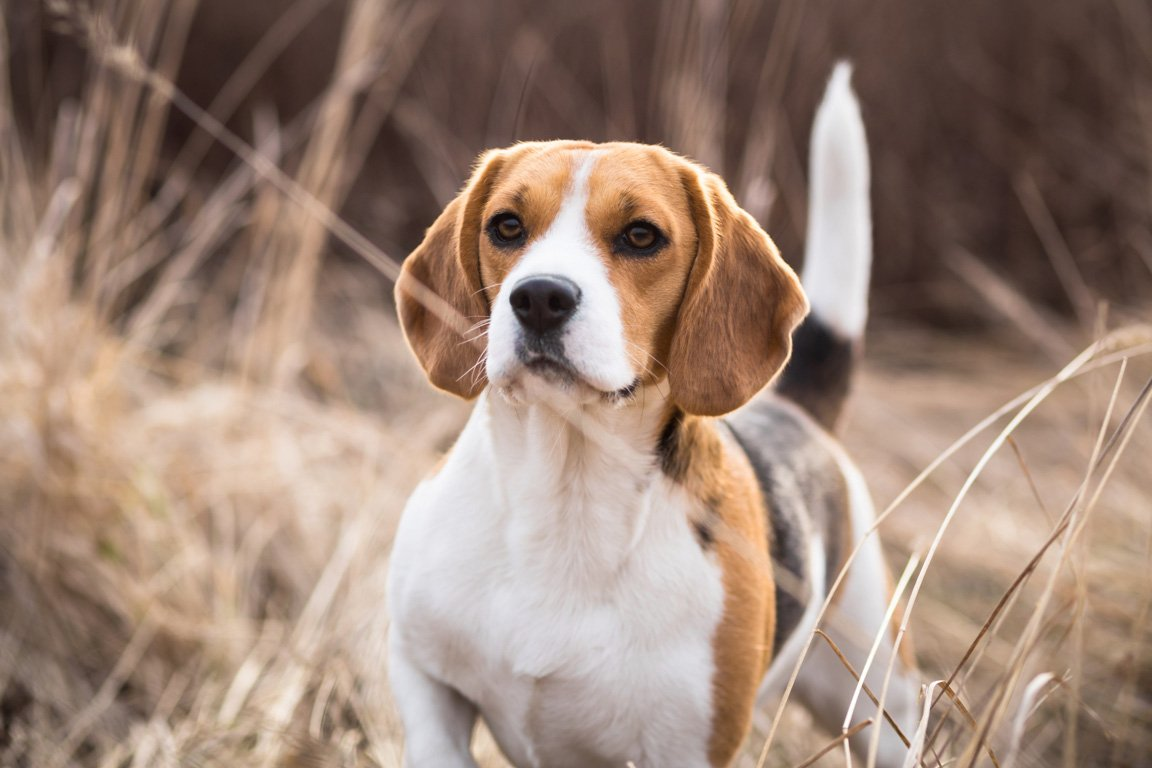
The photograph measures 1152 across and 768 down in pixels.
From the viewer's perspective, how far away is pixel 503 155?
2717 mm

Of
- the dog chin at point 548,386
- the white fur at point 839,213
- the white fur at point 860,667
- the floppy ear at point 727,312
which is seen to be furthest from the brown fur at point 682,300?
the white fur at point 839,213

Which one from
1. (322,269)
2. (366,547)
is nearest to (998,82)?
(322,269)

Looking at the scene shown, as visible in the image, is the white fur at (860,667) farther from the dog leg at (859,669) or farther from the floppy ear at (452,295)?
the floppy ear at (452,295)

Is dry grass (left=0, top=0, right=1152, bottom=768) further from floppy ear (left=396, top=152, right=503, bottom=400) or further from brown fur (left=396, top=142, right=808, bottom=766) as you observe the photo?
brown fur (left=396, top=142, right=808, bottom=766)

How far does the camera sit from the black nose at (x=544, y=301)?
2221mm

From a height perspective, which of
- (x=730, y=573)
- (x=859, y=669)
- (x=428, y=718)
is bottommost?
(x=859, y=669)

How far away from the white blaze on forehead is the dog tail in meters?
1.21

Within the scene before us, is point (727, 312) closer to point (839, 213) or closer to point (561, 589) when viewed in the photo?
point (561, 589)

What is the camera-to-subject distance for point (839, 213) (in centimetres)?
345

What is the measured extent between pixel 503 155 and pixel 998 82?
26.9 ft

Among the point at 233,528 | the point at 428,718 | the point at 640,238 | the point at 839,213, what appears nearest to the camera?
the point at 640,238

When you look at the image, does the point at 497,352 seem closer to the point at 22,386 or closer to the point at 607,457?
the point at 607,457

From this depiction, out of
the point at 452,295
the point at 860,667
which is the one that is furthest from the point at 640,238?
the point at 860,667

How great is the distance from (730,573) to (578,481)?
0.38 meters
